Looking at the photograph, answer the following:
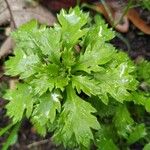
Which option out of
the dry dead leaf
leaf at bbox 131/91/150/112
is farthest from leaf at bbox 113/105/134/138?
the dry dead leaf

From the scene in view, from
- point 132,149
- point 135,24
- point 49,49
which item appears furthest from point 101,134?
point 135,24

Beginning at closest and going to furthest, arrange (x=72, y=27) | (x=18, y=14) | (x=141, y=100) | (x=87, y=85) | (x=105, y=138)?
(x=87, y=85), (x=72, y=27), (x=141, y=100), (x=105, y=138), (x=18, y=14)

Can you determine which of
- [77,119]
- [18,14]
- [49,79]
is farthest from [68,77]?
[18,14]

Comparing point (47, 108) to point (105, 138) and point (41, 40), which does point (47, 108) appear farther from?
point (105, 138)

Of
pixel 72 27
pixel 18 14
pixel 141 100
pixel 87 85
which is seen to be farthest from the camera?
pixel 18 14

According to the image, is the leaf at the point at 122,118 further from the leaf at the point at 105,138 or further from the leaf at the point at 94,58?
the leaf at the point at 94,58

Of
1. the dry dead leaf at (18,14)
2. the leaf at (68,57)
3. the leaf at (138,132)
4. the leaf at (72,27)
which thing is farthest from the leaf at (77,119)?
the dry dead leaf at (18,14)

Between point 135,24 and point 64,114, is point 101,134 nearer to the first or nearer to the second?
point 64,114

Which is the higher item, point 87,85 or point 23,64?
point 23,64

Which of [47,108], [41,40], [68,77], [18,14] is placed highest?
[18,14]

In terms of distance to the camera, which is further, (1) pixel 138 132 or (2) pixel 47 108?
(1) pixel 138 132
